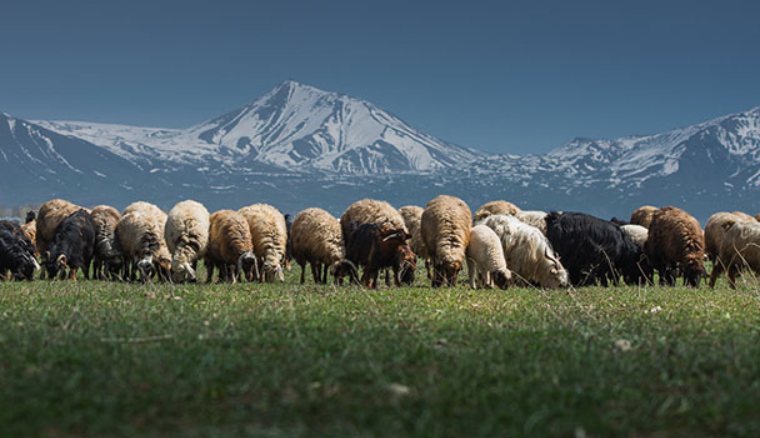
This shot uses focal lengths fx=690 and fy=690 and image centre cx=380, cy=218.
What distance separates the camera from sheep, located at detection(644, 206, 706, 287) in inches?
676

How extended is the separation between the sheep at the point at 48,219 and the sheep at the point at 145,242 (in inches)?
161

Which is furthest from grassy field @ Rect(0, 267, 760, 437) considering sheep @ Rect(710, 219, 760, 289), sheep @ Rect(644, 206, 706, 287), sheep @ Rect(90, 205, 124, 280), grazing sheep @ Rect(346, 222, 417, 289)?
sheep @ Rect(90, 205, 124, 280)

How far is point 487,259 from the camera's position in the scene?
1525cm

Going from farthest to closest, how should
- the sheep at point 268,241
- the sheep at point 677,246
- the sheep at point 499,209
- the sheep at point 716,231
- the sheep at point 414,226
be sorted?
the sheep at point 499,209 → the sheep at point 414,226 → the sheep at point 716,231 → the sheep at point 677,246 → the sheep at point 268,241

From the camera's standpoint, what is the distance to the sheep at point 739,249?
623 inches

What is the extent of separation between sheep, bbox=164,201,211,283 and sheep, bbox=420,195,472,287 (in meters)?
5.48

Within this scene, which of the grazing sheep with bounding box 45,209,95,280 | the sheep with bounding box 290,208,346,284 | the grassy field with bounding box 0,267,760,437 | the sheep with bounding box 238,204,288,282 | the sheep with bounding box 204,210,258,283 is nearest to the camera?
the grassy field with bounding box 0,267,760,437

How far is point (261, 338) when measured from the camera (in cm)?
664

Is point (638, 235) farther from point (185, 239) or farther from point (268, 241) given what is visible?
point (185, 239)

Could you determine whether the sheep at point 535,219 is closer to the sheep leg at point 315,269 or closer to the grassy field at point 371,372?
the sheep leg at point 315,269

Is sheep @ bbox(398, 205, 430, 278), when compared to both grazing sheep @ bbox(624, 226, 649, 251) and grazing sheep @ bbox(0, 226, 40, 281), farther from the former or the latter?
grazing sheep @ bbox(0, 226, 40, 281)

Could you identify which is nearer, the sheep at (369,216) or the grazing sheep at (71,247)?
the sheep at (369,216)

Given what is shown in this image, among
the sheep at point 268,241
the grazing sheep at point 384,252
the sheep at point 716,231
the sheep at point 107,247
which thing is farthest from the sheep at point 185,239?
the sheep at point 716,231

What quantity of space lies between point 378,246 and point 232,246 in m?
3.78
